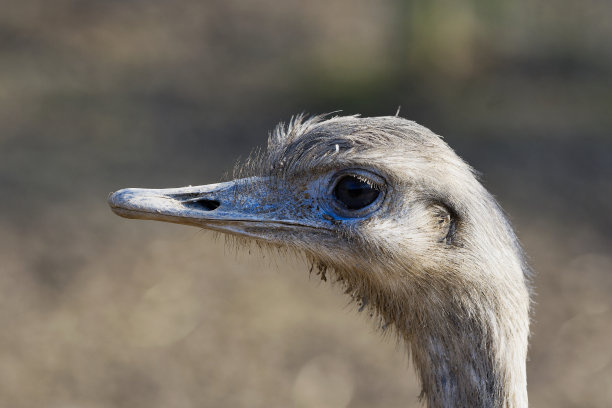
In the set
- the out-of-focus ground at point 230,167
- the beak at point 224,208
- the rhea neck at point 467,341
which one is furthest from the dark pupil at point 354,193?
the out-of-focus ground at point 230,167

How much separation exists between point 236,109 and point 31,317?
2.99m

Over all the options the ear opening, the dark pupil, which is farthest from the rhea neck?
the dark pupil

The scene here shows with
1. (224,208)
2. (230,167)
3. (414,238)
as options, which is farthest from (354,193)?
(230,167)

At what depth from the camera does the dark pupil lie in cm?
216

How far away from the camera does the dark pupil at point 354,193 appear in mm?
2160

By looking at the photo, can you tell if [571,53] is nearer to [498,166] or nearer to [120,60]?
[498,166]

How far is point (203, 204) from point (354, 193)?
A: 415 mm

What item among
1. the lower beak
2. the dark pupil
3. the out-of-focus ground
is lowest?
the lower beak

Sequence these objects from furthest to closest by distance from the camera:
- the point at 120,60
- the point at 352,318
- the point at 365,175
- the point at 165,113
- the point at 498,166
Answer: the point at 120,60 < the point at 165,113 < the point at 498,166 < the point at 352,318 < the point at 365,175

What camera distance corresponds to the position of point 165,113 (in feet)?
23.3

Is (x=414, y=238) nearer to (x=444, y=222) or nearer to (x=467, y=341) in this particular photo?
(x=444, y=222)

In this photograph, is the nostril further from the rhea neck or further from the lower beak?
the rhea neck

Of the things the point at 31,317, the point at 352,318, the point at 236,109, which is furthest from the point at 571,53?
the point at 31,317

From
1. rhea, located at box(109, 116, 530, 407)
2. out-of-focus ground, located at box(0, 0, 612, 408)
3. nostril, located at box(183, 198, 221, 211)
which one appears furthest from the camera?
out-of-focus ground, located at box(0, 0, 612, 408)
